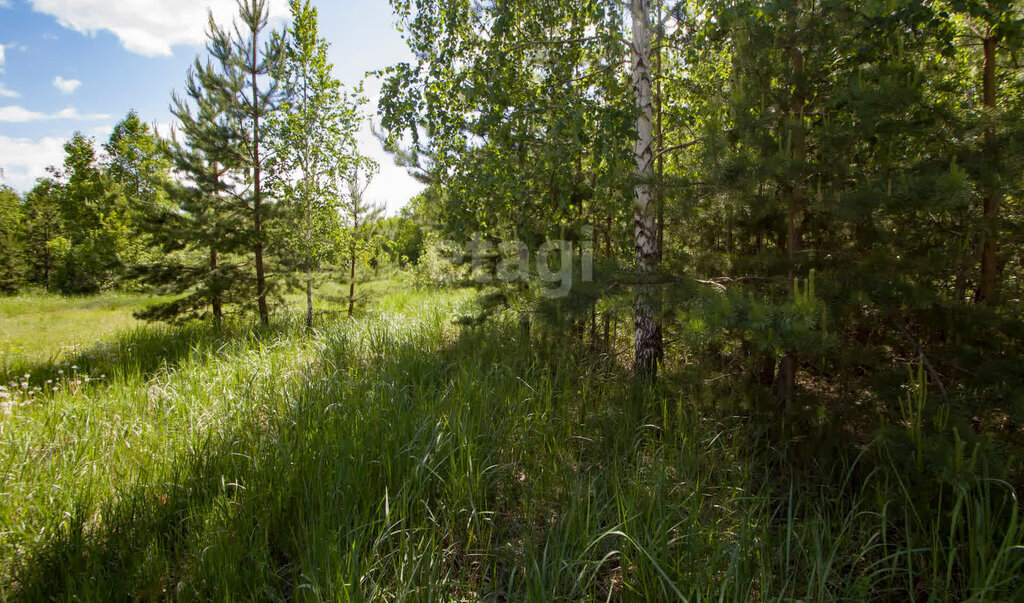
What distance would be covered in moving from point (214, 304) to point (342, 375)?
15.1 feet

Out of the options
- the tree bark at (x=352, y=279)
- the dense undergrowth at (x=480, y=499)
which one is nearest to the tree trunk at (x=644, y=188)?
the dense undergrowth at (x=480, y=499)

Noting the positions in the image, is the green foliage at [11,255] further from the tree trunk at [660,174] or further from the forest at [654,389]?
the tree trunk at [660,174]

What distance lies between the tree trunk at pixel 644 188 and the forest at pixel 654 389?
3 centimetres

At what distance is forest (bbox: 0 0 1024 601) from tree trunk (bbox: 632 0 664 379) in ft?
0.10

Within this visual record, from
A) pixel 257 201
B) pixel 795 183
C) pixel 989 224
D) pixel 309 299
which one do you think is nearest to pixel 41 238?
pixel 257 201

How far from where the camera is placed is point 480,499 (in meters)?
2.36

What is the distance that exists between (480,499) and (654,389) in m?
2.03

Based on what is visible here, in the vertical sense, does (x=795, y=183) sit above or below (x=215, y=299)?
above

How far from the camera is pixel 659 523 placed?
2037mm

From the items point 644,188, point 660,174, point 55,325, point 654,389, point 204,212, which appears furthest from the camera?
point 55,325

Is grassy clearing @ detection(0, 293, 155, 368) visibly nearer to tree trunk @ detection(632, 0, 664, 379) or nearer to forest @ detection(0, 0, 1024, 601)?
forest @ detection(0, 0, 1024, 601)

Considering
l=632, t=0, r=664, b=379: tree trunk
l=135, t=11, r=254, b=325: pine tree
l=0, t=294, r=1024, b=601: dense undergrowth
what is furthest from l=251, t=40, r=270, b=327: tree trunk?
l=632, t=0, r=664, b=379: tree trunk

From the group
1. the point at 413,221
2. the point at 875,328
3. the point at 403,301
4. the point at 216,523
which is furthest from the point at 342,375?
the point at 403,301

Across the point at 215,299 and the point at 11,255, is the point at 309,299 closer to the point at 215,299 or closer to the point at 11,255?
the point at 215,299
